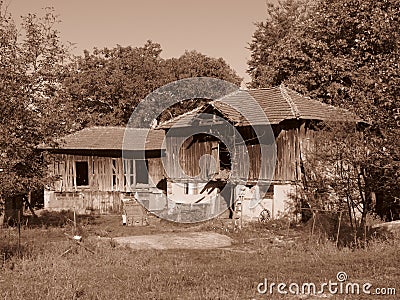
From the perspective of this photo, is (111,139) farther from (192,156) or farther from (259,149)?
(259,149)

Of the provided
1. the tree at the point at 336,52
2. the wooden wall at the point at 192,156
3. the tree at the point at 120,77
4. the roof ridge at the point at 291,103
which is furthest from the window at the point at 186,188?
the tree at the point at 120,77

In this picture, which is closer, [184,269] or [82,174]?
[184,269]

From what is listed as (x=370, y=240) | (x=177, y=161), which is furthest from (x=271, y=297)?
(x=177, y=161)

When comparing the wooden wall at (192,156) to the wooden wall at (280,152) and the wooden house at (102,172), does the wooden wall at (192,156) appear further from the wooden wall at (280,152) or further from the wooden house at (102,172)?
the wooden house at (102,172)

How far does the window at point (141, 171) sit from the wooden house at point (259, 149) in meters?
6.10

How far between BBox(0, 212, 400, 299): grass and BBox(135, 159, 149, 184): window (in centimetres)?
1482

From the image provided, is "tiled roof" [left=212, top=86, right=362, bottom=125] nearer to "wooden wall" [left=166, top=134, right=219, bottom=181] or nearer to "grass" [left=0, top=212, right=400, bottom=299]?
"wooden wall" [left=166, top=134, right=219, bottom=181]

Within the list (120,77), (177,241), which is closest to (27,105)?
(177,241)

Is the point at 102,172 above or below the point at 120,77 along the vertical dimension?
below

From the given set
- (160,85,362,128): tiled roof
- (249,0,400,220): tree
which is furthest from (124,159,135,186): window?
(249,0,400,220): tree

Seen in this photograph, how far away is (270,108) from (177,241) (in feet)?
29.5

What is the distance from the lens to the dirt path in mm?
17322

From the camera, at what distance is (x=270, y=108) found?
24109mm

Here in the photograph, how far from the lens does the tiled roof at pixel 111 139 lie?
30930 mm
